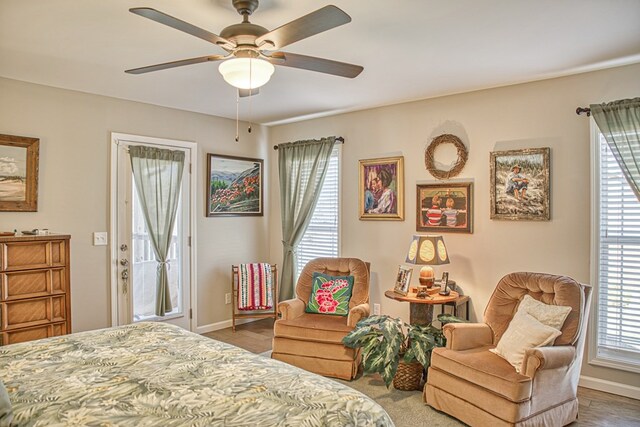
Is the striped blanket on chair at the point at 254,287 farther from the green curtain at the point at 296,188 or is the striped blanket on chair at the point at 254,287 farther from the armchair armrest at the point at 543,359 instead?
the armchair armrest at the point at 543,359

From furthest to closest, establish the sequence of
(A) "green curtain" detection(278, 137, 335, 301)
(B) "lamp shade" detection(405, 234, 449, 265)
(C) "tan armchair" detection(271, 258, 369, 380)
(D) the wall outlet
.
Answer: (A) "green curtain" detection(278, 137, 335, 301), (D) the wall outlet, (B) "lamp shade" detection(405, 234, 449, 265), (C) "tan armchair" detection(271, 258, 369, 380)

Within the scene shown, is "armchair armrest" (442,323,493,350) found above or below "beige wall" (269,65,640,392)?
below

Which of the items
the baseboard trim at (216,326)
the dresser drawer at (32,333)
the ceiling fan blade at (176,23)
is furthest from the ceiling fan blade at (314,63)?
the baseboard trim at (216,326)

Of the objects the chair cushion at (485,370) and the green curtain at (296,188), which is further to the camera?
the green curtain at (296,188)

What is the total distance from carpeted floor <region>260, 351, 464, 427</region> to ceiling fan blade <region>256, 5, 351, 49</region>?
98.9 inches

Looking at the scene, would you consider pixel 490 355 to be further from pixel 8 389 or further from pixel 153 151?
pixel 153 151

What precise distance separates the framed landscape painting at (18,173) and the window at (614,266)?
15.5 feet

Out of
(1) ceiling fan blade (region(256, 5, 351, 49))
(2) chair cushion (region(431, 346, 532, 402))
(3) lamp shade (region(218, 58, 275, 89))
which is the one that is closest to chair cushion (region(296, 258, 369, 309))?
(2) chair cushion (region(431, 346, 532, 402))

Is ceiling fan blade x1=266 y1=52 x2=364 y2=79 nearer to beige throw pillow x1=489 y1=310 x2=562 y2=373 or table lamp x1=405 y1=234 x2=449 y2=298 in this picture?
table lamp x1=405 y1=234 x2=449 y2=298

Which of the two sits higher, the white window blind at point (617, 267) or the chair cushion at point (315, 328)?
the white window blind at point (617, 267)

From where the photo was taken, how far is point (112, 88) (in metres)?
4.05

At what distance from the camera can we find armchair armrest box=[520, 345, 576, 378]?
2.58 m

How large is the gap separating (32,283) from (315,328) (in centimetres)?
229

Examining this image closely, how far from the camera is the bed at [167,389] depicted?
5.14 feet
